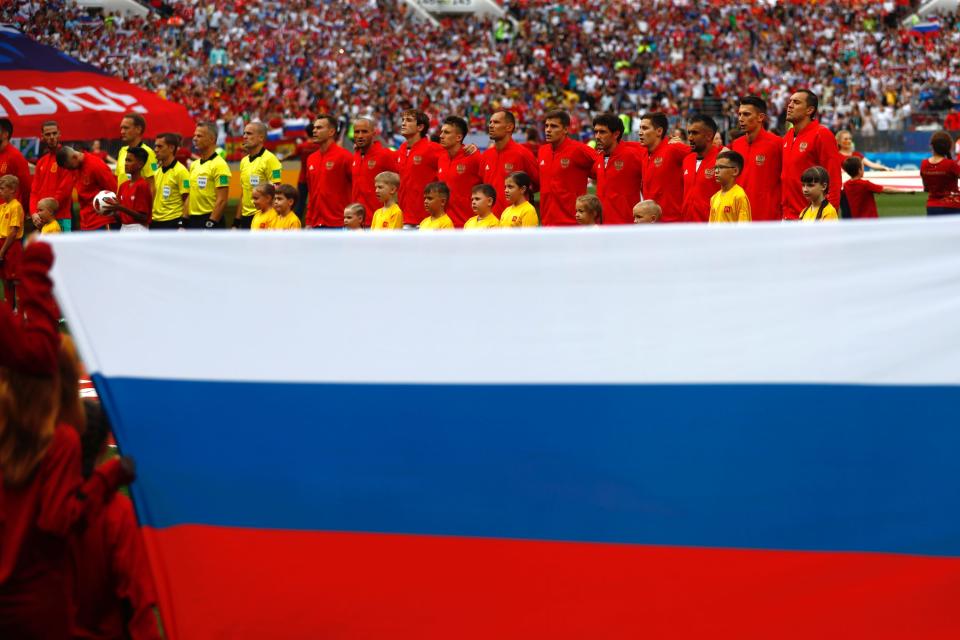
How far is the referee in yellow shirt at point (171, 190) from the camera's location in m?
12.2

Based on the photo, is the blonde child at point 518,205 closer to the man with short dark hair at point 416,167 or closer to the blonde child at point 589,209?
the blonde child at point 589,209

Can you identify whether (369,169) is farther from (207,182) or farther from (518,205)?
(518,205)

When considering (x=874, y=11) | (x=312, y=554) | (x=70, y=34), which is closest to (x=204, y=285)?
(x=312, y=554)

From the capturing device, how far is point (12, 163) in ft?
44.9

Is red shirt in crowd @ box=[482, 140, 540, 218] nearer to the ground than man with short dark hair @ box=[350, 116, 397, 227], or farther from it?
farther from it

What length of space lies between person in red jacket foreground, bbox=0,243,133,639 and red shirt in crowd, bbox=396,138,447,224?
354 inches

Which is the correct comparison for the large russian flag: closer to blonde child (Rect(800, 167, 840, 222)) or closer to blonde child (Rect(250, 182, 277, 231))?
blonde child (Rect(800, 167, 840, 222))

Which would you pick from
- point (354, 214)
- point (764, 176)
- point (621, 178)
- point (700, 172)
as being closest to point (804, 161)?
point (764, 176)

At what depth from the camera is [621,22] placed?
43.3 metres

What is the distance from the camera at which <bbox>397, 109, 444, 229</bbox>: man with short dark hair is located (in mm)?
12148

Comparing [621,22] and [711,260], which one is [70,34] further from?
[711,260]

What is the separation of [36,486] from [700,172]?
7897mm

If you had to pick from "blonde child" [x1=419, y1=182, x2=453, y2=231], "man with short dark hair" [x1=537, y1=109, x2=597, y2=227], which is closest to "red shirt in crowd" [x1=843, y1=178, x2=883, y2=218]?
"man with short dark hair" [x1=537, y1=109, x2=597, y2=227]

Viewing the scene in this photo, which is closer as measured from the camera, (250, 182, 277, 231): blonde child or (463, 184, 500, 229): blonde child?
(463, 184, 500, 229): blonde child
